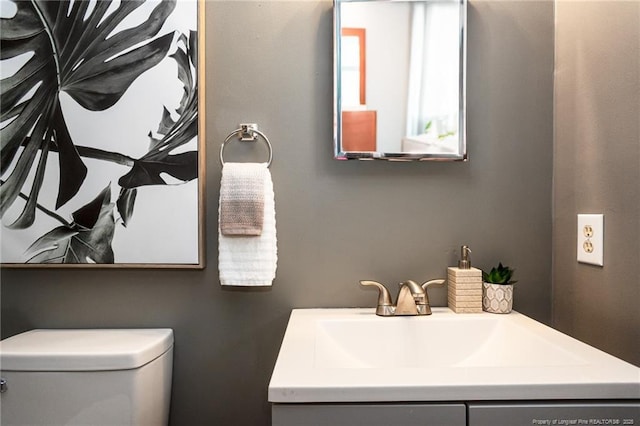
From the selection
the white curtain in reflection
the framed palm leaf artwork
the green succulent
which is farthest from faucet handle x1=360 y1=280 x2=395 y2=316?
the framed palm leaf artwork

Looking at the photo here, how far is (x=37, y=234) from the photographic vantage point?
1.29 metres

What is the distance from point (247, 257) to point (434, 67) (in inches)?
29.6

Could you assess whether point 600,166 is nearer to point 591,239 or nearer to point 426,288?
point 591,239

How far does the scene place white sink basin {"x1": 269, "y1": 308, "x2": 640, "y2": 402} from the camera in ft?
2.49

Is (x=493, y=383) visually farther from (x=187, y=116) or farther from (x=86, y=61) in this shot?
(x=86, y=61)

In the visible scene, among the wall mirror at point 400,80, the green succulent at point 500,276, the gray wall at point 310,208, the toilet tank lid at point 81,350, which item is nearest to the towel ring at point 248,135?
the gray wall at point 310,208

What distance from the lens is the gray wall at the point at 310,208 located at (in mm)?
1319

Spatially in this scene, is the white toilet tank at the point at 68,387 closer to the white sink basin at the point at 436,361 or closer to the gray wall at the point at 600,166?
the white sink basin at the point at 436,361

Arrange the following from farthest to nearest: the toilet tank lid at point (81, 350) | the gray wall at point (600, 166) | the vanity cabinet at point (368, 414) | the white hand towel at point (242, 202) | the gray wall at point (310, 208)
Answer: the gray wall at point (310, 208), the white hand towel at point (242, 202), the toilet tank lid at point (81, 350), the gray wall at point (600, 166), the vanity cabinet at point (368, 414)

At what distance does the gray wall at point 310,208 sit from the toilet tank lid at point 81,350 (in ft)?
0.28

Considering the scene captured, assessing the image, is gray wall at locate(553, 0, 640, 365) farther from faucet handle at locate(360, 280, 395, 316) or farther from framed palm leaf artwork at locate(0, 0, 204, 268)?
framed palm leaf artwork at locate(0, 0, 204, 268)

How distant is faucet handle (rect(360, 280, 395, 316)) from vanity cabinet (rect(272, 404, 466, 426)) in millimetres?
461

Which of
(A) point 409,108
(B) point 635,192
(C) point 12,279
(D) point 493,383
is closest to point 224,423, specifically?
(C) point 12,279

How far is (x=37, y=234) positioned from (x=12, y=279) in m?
0.16
